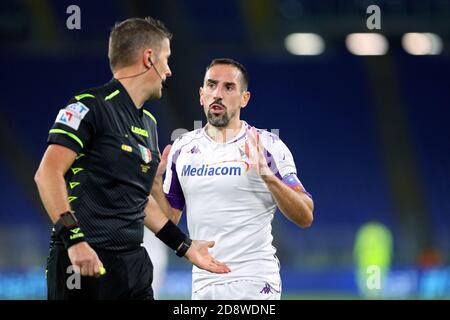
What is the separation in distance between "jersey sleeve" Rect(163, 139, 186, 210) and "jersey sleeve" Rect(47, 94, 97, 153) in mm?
1442

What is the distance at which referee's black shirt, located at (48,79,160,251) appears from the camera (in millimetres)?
4852

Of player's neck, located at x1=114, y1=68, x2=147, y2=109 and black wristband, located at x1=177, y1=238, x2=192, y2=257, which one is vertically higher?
player's neck, located at x1=114, y1=68, x2=147, y2=109

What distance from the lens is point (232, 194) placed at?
5.97 meters

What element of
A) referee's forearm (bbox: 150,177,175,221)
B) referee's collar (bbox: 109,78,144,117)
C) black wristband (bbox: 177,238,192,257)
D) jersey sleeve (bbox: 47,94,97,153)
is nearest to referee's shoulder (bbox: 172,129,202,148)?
referee's forearm (bbox: 150,177,175,221)

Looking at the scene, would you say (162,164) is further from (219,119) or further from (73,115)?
(73,115)

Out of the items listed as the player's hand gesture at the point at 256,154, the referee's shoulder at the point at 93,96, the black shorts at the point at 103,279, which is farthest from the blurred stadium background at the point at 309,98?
the referee's shoulder at the point at 93,96

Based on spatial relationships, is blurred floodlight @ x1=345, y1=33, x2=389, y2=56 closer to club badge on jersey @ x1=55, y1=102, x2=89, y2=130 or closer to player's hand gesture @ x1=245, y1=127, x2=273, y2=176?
player's hand gesture @ x1=245, y1=127, x2=273, y2=176

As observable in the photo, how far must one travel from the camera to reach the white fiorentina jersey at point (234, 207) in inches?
231

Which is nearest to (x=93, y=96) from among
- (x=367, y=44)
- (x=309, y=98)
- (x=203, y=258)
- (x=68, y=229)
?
(x=68, y=229)

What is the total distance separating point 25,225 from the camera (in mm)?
23375

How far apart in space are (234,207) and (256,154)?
1.89ft

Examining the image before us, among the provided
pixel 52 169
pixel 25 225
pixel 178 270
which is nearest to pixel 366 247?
pixel 178 270
